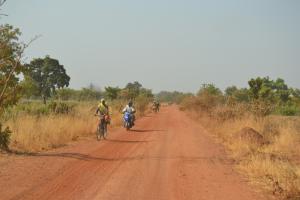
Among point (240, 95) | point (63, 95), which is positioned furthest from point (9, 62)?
point (240, 95)

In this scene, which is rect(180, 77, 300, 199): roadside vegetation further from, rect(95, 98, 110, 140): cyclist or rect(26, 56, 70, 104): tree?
rect(26, 56, 70, 104): tree

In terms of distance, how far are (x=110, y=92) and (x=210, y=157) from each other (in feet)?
200

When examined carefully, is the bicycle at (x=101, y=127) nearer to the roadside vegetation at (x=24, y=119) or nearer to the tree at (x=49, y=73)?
the roadside vegetation at (x=24, y=119)

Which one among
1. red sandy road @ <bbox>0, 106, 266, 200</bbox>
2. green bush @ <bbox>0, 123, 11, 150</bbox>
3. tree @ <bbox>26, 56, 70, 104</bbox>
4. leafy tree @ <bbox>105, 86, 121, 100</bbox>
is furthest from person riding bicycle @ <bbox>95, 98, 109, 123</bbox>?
leafy tree @ <bbox>105, 86, 121, 100</bbox>

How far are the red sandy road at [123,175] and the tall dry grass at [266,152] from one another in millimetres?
522

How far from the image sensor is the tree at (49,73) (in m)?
58.3

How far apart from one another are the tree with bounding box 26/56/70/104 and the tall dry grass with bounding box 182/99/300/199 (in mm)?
30665

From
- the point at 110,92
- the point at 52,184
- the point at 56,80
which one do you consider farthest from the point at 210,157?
the point at 110,92

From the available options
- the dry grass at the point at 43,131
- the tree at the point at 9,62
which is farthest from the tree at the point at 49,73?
the tree at the point at 9,62

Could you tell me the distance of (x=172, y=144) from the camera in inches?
781

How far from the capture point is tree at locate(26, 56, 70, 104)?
191ft

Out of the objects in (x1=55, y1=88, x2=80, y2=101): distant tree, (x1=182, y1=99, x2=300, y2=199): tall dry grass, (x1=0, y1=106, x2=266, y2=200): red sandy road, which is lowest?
(x1=0, y1=106, x2=266, y2=200): red sandy road

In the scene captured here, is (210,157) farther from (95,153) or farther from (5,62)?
(5,62)

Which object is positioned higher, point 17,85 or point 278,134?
point 17,85
